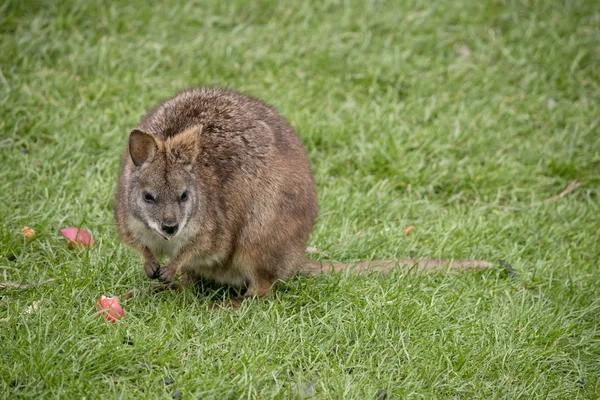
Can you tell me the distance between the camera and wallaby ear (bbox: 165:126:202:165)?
4.16 metres

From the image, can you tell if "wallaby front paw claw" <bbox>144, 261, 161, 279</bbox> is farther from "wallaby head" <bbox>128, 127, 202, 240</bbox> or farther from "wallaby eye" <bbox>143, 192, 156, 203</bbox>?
"wallaby eye" <bbox>143, 192, 156, 203</bbox>

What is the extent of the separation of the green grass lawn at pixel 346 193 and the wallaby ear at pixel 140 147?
807 mm

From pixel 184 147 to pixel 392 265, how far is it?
160cm

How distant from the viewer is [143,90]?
6578 mm

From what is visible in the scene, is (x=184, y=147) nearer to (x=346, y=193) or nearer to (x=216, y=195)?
(x=216, y=195)

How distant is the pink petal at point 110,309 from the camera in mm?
4082

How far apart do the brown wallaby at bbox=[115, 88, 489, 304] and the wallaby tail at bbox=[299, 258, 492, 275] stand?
106mm

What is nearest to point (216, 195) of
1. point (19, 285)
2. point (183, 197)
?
point (183, 197)

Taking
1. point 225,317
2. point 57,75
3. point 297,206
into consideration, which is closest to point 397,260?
point 297,206

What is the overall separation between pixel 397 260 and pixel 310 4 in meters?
3.65

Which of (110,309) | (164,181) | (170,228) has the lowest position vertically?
(110,309)

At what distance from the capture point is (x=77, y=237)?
15.9 ft

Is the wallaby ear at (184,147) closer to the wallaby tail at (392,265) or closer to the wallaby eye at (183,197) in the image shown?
the wallaby eye at (183,197)

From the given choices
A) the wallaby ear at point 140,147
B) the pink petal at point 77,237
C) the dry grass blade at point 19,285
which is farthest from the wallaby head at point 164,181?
the pink petal at point 77,237
